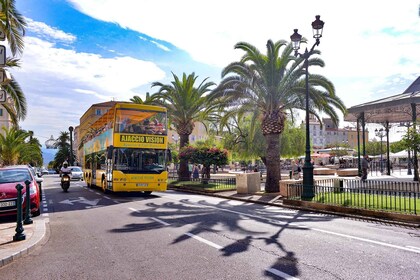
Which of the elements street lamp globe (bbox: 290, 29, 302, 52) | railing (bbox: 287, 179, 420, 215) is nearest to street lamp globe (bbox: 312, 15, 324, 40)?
street lamp globe (bbox: 290, 29, 302, 52)

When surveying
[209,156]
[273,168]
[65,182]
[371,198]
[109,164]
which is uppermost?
[209,156]

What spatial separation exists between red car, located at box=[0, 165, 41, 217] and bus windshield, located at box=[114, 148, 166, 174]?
202 inches

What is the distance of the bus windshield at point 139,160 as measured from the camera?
18141 millimetres

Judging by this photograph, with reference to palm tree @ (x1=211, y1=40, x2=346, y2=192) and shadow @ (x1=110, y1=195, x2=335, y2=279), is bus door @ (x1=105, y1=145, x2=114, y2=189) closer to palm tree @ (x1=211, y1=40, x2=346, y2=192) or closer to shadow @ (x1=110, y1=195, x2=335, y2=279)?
shadow @ (x1=110, y1=195, x2=335, y2=279)

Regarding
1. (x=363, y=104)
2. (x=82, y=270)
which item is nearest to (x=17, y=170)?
(x=82, y=270)

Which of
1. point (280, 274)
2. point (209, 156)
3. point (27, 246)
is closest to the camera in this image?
point (280, 274)

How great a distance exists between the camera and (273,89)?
20266 mm

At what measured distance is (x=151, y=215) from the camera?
39.2 feet

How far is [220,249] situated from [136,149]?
39.3ft

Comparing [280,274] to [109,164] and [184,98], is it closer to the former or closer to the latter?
[109,164]

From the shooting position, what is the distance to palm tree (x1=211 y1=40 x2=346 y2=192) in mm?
20016

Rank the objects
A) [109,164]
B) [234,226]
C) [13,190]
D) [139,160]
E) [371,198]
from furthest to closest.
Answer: [109,164]
[139,160]
[371,198]
[13,190]
[234,226]

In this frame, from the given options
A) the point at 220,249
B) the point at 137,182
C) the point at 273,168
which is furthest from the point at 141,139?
the point at 220,249

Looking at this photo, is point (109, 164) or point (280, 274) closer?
point (280, 274)
